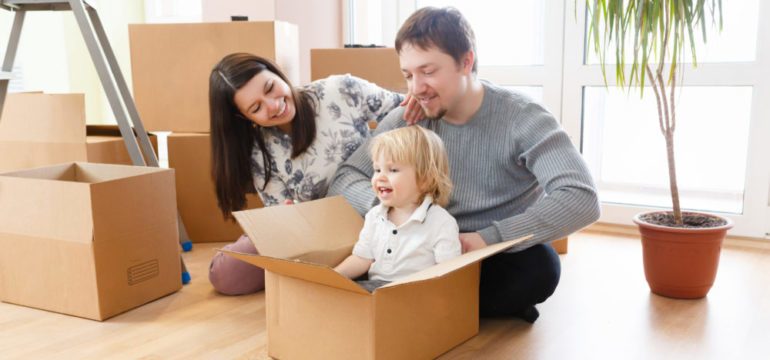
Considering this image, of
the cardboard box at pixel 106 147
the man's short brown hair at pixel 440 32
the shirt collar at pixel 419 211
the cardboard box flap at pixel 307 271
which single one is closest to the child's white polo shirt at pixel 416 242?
the shirt collar at pixel 419 211

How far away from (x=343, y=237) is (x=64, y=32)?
137 inches

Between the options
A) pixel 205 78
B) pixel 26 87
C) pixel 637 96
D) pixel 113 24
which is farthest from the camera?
pixel 113 24

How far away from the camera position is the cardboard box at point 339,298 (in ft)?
3.97

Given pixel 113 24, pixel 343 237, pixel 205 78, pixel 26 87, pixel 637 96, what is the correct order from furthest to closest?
pixel 113 24 < pixel 26 87 < pixel 637 96 < pixel 205 78 < pixel 343 237

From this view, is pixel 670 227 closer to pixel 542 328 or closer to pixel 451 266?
pixel 542 328

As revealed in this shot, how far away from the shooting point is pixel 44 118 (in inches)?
84.6

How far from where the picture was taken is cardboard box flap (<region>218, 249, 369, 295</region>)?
3.76 feet

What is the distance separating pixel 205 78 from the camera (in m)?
2.36

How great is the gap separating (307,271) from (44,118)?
4.66 feet

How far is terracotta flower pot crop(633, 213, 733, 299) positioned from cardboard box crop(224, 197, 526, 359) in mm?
603

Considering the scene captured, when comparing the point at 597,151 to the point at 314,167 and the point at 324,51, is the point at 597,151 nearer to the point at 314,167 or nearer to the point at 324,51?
the point at 324,51

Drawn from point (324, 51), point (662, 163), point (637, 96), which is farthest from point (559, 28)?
point (324, 51)

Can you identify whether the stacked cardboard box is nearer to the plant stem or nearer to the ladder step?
the ladder step

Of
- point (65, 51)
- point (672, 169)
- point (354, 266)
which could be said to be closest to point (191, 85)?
point (354, 266)
